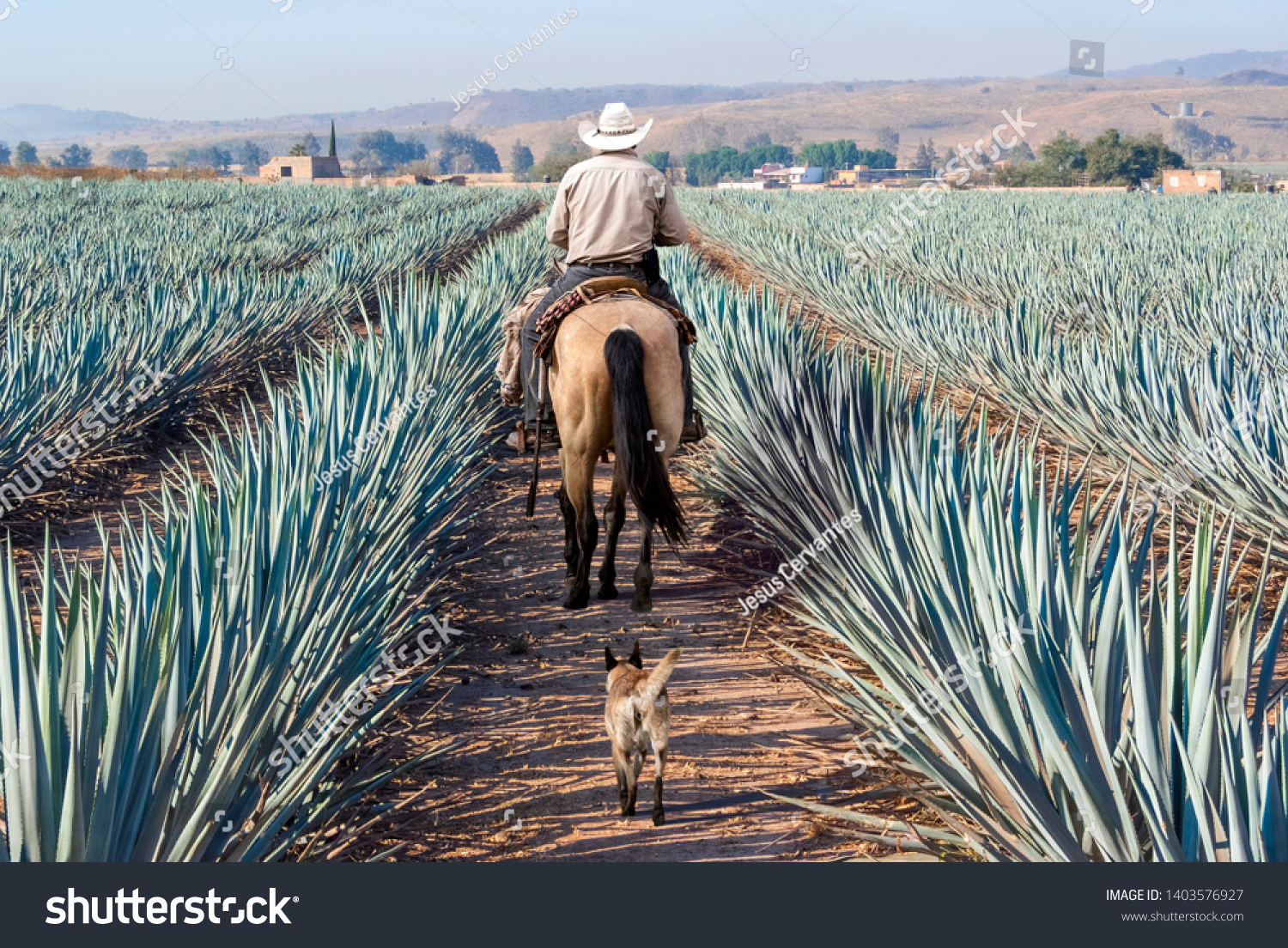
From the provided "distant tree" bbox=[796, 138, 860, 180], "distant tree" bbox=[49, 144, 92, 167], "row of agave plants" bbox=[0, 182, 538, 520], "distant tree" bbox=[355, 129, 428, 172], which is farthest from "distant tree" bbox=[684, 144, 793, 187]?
"row of agave plants" bbox=[0, 182, 538, 520]

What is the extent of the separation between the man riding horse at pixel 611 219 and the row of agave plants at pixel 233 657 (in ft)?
2.84

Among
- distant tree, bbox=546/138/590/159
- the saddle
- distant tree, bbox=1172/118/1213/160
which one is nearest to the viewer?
the saddle

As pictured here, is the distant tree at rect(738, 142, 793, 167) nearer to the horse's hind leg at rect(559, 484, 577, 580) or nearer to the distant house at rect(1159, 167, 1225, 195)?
the distant house at rect(1159, 167, 1225, 195)

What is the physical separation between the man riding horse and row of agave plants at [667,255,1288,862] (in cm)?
116

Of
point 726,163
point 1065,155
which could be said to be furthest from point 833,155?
point 1065,155

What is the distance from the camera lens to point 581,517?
Result: 12.9 feet

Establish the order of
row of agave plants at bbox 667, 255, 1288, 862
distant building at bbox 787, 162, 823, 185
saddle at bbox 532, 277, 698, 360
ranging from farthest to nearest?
distant building at bbox 787, 162, 823, 185 < saddle at bbox 532, 277, 698, 360 < row of agave plants at bbox 667, 255, 1288, 862

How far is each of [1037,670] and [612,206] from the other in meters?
2.71

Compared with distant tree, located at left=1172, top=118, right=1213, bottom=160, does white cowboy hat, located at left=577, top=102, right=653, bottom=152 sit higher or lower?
lower

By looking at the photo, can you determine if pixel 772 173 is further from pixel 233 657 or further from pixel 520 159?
pixel 233 657

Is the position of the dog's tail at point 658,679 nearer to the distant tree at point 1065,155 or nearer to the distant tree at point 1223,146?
the distant tree at point 1065,155

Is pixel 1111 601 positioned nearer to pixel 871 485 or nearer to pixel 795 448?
pixel 871 485

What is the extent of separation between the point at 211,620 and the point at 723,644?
1954 mm

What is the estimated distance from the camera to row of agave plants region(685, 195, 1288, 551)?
4027 mm
